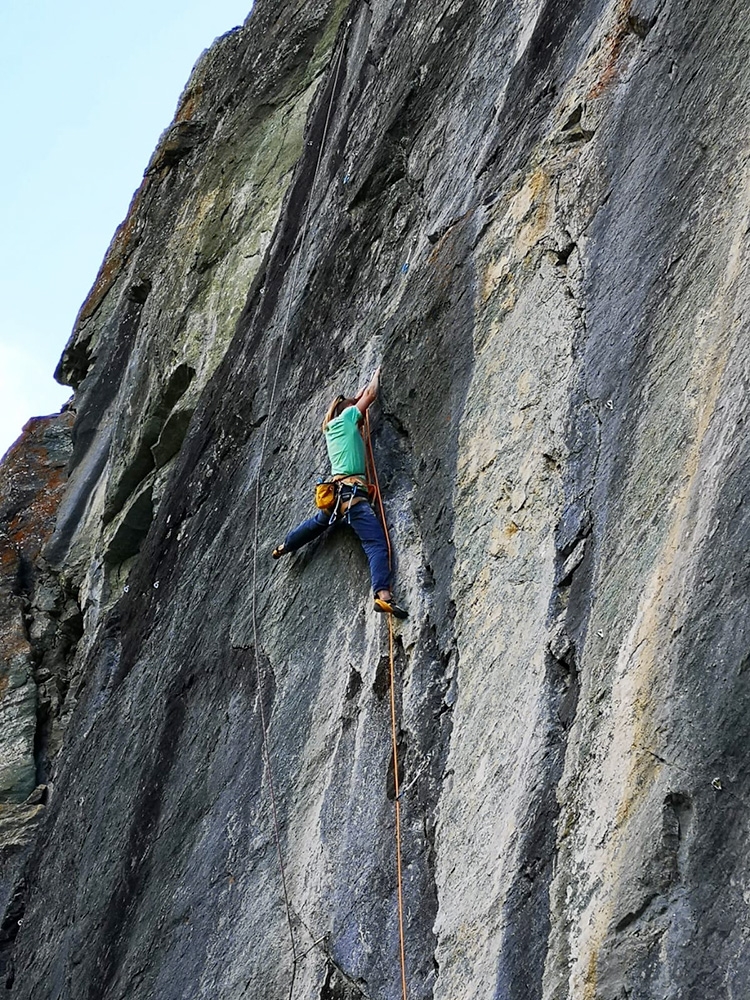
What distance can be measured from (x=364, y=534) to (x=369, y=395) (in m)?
1.13

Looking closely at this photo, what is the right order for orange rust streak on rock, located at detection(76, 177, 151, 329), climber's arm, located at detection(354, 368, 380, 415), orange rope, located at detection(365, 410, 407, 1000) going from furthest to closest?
orange rust streak on rock, located at detection(76, 177, 151, 329), climber's arm, located at detection(354, 368, 380, 415), orange rope, located at detection(365, 410, 407, 1000)

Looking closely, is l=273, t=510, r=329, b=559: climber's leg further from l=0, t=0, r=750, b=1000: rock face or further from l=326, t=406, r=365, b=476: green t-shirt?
l=326, t=406, r=365, b=476: green t-shirt

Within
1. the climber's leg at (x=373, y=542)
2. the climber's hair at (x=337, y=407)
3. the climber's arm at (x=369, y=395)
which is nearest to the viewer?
the climber's leg at (x=373, y=542)

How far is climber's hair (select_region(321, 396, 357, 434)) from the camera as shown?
9562 millimetres

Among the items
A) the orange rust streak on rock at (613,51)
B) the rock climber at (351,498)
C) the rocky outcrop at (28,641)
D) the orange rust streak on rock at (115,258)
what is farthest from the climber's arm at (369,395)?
the orange rust streak on rock at (115,258)

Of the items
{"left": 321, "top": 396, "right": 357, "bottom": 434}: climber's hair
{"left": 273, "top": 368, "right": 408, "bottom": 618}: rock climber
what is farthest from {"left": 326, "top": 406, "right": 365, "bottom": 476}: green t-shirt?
{"left": 321, "top": 396, "right": 357, "bottom": 434}: climber's hair

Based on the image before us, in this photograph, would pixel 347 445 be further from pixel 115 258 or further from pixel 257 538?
pixel 115 258

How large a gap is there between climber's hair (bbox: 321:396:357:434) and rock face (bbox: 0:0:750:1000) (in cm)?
30

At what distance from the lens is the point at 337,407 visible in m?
9.62

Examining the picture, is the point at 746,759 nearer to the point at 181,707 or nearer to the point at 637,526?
the point at 637,526

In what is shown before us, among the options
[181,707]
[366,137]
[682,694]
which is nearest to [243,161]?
[366,137]

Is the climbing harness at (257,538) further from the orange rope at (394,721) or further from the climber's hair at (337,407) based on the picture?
the climber's hair at (337,407)

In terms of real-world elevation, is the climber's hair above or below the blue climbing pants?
above

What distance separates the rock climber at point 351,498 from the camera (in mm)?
8500
